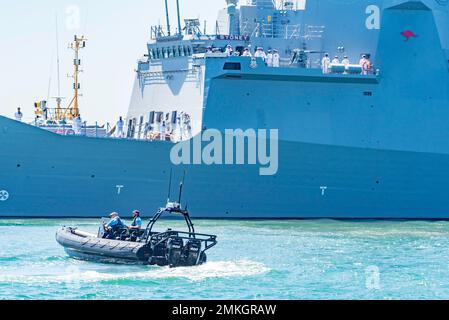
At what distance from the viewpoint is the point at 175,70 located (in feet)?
104

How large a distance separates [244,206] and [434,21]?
6.97 m

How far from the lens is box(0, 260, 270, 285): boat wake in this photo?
19.9m

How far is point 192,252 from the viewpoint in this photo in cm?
2159

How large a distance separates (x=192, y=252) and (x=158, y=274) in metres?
1.07

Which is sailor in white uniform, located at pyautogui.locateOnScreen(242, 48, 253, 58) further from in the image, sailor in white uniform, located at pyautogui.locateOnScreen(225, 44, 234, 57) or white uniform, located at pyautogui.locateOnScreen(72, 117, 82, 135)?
white uniform, located at pyautogui.locateOnScreen(72, 117, 82, 135)

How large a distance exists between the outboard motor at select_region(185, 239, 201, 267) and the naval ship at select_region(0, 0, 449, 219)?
7.98 m

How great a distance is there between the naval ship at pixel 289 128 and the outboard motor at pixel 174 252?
790cm

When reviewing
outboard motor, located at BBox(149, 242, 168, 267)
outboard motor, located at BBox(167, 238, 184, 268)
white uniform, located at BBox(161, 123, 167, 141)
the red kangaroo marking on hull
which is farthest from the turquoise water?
the red kangaroo marking on hull

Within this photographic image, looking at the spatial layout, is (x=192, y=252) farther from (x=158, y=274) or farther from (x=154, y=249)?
(x=158, y=274)

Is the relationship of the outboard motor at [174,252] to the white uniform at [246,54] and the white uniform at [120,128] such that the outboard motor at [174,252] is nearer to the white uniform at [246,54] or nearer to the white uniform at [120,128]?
the white uniform at [246,54]

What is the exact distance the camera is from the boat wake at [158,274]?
19891 millimetres

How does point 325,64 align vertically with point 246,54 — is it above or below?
below

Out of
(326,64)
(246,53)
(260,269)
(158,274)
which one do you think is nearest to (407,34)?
(326,64)

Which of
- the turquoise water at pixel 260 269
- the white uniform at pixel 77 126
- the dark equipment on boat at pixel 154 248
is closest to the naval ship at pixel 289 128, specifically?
the white uniform at pixel 77 126
